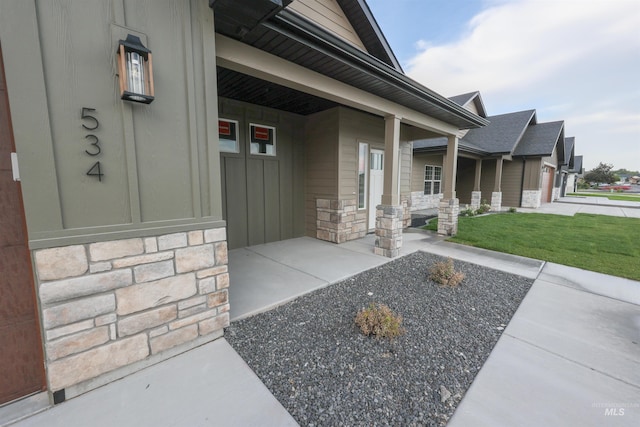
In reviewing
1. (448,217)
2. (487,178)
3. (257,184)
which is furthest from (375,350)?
(487,178)

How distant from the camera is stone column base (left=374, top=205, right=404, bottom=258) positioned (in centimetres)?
482

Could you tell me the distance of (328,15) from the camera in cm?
514

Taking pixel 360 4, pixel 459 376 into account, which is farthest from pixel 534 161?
pixel 459 376

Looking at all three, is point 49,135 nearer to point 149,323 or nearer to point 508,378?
point 149,323

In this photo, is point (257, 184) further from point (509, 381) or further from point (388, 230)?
point (509, 381)

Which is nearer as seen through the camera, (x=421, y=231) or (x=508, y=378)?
(x=508, y=378)

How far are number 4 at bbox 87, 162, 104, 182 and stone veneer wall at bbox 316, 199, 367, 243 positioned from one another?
438 cm

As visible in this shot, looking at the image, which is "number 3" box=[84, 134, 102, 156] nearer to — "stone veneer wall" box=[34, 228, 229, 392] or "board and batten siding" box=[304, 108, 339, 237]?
"stone veneer wall" box=[34, 228, 229, 392]

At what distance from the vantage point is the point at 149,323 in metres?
1.99

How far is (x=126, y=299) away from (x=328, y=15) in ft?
19.9

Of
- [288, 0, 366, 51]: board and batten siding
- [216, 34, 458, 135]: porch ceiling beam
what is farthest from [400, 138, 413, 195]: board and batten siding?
[288, 0, 366, 51]: board and batten siding

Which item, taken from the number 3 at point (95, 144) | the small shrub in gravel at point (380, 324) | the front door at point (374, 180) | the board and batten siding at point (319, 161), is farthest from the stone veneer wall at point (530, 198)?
the number 3 at point (95, 144)

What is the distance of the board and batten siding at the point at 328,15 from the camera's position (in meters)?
4.69

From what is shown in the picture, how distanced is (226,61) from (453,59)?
492 inches
